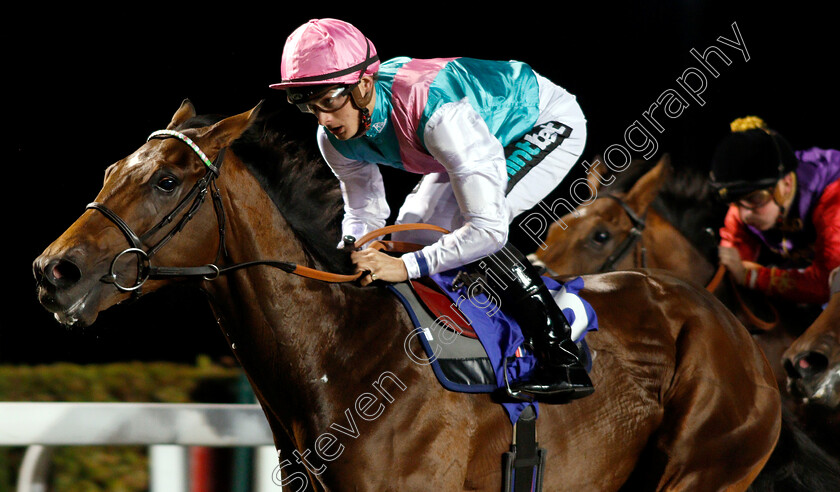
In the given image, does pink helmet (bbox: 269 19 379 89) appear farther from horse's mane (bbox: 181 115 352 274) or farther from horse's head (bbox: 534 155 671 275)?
horse's head (bbox: 534 155 671 275)

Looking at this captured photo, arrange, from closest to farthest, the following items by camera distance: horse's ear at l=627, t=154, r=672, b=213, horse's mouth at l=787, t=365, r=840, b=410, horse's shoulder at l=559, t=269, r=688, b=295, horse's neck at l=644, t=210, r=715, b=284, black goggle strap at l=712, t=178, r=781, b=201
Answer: horse's shoulder at l=559, t=269, r=688, b=295 → horse's mouth at l=787, t=365, r=840, b=410 → black goggle strap at l=712, t=178, r=781, b=201 → horse's neck at l=644, t=210, r=715, b=284 → horse's ear at l=627, t=154, r=672, b=213

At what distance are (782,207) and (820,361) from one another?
3.04 feet

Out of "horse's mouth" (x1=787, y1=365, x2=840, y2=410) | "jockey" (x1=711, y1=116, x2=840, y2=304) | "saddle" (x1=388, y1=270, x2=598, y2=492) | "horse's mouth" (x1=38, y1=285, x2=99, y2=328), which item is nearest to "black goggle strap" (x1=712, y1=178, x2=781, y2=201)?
"jockey" (x1=711, y1=116, x2=840, y2=304)

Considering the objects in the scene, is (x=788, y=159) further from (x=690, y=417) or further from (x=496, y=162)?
(x=496, y=162)

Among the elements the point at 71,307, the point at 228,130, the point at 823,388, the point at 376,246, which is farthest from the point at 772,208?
the point at 71,307

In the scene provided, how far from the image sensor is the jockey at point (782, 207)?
3482 millimetres

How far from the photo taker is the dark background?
163 inches

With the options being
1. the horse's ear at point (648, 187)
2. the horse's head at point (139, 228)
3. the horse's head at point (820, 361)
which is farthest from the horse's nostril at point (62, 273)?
the horse's ear at point (648, 187)

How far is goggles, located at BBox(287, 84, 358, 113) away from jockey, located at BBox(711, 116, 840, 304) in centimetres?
239

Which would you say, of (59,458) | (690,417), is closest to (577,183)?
(690,417)

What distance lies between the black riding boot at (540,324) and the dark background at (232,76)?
1421 millimetres

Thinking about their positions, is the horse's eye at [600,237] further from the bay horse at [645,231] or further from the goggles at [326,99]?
the goggles at [326,99]

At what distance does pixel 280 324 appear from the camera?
6.63 ft

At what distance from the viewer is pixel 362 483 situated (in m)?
1.91
